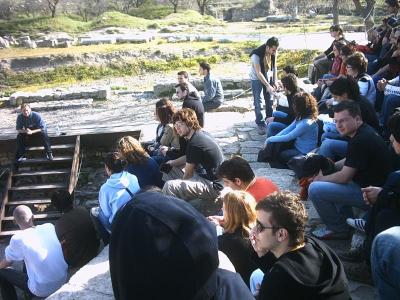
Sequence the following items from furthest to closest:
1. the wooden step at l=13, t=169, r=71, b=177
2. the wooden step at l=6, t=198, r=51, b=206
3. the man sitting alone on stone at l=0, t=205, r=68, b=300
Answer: the wooden step at l=13, t=169, r=71, b=177
the wooden step at l=6, t=198, r=51, b=206
the man sitting alone on stone at l=0, t=205, r=68, b=300

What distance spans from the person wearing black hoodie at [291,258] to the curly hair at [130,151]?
2833 mm

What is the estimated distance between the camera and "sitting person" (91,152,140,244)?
448 centimetres

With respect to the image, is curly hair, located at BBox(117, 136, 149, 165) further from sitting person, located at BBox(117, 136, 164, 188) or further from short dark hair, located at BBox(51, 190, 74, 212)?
short dark hair, located at BBox(51, 190, 74, 212)

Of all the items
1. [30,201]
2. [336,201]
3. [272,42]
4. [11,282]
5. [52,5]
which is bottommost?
[30,201]

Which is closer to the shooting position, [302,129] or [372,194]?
[372,194]

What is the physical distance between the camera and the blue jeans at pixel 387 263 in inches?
98.3

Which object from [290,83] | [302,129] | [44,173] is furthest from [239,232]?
[44,173]

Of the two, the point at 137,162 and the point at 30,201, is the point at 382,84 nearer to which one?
the point at 137,162

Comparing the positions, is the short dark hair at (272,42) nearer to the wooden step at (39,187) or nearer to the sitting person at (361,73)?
the sitting person at (361,73)

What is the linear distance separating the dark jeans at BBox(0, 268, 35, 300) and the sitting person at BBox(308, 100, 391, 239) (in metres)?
2.99

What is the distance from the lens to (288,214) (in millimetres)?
2342

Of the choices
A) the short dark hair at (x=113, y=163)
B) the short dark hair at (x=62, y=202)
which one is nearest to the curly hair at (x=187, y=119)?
the short dark hair at (x=113, y=163)

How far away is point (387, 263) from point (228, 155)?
4454 mm

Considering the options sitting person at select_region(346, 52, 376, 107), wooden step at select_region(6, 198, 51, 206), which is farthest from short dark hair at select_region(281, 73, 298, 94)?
wooden step at select_region(6, 198, 51, 206)
